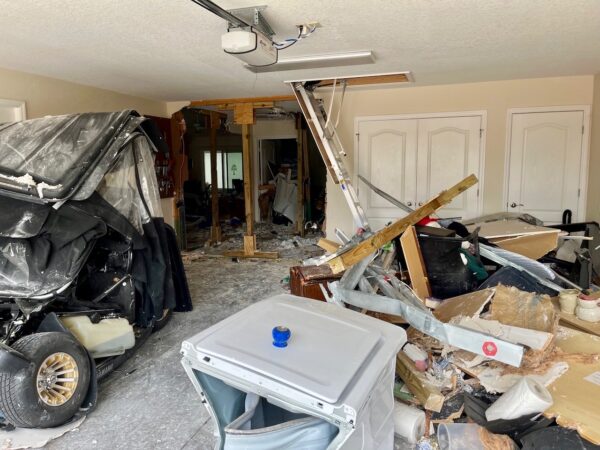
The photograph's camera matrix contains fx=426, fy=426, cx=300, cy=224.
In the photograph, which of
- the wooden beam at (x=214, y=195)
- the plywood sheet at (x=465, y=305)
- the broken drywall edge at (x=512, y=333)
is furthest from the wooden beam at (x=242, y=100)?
the broken drywall edge at (x=512, y=333)

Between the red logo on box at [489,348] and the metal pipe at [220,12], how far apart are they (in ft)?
6.96

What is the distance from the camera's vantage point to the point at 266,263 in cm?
596

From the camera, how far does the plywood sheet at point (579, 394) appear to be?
6.13 feet

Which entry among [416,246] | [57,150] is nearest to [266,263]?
[416,246]

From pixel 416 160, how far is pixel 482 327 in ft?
10.1

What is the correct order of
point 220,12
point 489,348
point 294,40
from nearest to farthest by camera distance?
point 489,348 < point 220,12 < point 294,40

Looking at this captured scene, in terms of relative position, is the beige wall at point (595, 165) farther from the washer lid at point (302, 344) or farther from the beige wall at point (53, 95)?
the beige wall at point (53, 95)

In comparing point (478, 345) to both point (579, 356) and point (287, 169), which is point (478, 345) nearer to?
point (579, 356)

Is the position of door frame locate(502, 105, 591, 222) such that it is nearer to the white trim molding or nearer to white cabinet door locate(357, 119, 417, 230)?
white cabinet door locate(357, 119, 417, 230)

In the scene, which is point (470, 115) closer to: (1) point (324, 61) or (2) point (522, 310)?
(1) point (324, 61)

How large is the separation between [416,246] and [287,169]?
6.47 meters

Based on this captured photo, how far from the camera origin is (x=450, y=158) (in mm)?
5113

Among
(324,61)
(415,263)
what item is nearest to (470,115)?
(324,61)

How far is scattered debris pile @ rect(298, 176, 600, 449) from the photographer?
6.40ft
